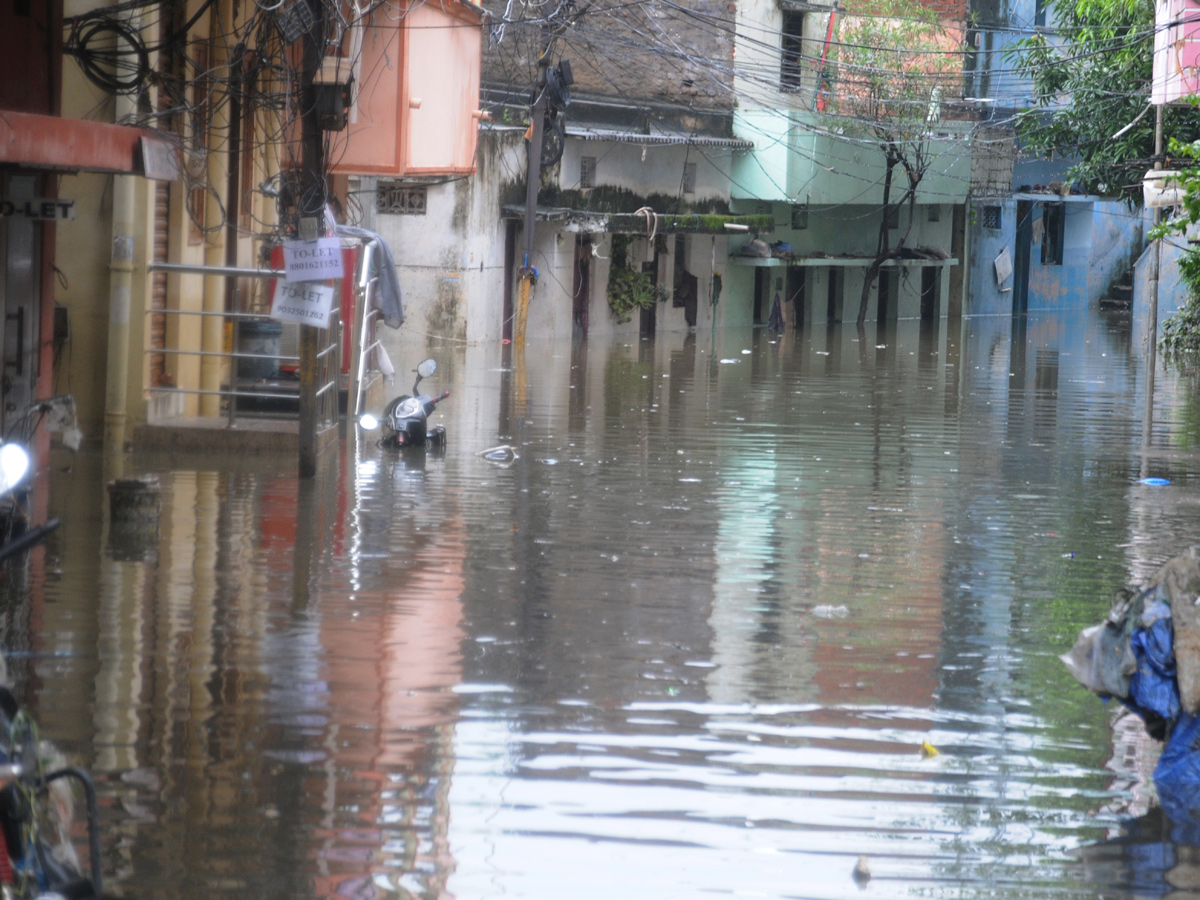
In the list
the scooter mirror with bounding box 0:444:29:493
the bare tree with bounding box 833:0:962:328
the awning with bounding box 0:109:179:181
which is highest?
the bare tree with bounding box 833:0:962:328

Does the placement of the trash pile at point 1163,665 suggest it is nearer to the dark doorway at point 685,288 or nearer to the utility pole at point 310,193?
the utility pole at point 310,193

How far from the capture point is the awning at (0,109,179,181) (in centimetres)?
910

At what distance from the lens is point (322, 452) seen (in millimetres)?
14086

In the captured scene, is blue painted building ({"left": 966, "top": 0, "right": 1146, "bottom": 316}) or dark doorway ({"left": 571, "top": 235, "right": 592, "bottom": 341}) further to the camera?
blue painted building ({"left": 966, "top": 0, "right": 1146, "bottom": 316})

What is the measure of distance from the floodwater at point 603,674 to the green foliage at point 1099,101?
1737 cm

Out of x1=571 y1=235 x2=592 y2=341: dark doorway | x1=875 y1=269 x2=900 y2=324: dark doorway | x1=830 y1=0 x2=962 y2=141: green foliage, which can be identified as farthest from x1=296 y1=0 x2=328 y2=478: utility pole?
x1=875 y1=269 x2=900 y2=324: dark doorway

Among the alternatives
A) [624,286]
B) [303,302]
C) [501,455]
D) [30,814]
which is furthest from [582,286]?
[30,814]

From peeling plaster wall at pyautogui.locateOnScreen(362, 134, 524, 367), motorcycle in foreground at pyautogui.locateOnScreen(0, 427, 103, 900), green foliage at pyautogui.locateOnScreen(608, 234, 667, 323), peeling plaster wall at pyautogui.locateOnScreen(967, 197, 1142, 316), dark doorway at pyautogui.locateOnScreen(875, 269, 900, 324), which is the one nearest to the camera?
motorcycle in foreground at pyautogui.locateOnScreen(0, 427, 103, 900)

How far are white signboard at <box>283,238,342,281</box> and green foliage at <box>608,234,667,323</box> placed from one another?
2384cm

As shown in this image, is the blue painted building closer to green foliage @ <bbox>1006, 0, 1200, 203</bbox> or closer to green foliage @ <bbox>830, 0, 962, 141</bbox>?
green foliage @ <bbox>830, 0, 962, 141</bbox>

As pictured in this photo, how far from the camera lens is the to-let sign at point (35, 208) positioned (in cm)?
1086

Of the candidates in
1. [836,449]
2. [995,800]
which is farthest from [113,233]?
[995,800]

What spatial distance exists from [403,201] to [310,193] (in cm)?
1678

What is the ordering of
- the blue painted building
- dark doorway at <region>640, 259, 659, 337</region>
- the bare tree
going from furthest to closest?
the blue painted building, the bare tree, dark doorway at <region>640, 259, 659, 337</region>
